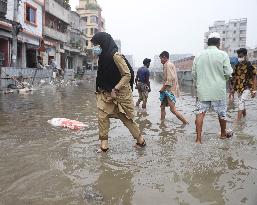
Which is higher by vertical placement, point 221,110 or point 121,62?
point 121,62

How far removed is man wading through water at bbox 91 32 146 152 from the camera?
525 cm

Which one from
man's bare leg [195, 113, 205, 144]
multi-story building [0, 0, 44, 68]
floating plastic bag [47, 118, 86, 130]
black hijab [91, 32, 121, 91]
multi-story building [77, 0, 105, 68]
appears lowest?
floating plastic bag [47, 118, 86, 130]

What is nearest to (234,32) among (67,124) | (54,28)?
(54,28)

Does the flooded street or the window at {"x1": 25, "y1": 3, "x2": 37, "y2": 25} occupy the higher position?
the window at {"x1": 25, "y1": 3, "x2": 37, "y2": 25}

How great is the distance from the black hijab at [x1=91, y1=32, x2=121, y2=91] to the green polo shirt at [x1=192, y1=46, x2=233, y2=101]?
1533 mm

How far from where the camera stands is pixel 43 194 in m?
3.76

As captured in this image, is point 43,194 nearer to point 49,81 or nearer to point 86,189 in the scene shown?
point 86,189

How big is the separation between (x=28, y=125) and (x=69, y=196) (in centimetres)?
453

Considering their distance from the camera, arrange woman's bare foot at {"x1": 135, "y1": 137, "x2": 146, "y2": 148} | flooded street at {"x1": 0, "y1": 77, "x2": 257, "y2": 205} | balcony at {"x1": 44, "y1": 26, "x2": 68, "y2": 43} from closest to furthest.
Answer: flooded street at {"x1": 0, "y1": 77, "x2": 257, "y2": 205}, woman's bare foot at {"x1": 135, "y1": 137, "x2": 146, "y2": 148}, balcony at {"x1": 44, "y1": 26, "x2": 68, "y2": 43}

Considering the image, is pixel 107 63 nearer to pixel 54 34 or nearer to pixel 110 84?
pixel 110 84

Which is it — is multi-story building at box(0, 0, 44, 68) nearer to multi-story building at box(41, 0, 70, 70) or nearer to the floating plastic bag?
multi-story building at box(41, 0, 70, 70)

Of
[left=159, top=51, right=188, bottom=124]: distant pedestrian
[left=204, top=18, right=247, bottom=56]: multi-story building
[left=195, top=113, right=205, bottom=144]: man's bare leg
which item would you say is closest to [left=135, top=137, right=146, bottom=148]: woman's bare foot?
[left=195, top=113, right=205, bottom=144]: man's bare leg

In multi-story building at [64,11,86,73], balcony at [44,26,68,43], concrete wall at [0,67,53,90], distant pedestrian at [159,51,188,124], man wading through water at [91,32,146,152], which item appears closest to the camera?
man wading through water at [91,32,146,152]

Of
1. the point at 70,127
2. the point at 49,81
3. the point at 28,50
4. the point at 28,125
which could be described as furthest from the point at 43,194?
the point at 28,50
